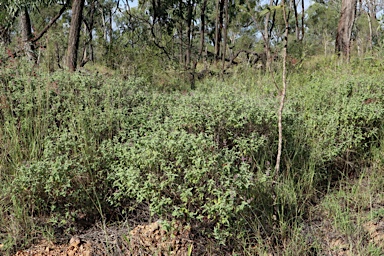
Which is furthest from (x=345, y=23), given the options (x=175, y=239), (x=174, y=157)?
(x=175, y=239)

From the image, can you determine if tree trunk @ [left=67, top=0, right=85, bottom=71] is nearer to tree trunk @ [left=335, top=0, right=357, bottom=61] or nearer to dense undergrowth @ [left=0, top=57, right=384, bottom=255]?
dense undergrowth @ [left=0, top=57, right=384, bottom=255]

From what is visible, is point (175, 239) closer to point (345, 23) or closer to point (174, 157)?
point (174, 157)

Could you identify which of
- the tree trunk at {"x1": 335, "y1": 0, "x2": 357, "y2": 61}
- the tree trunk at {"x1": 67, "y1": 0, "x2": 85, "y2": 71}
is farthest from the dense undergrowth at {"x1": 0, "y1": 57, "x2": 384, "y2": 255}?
the tree trunk at {"x1": 335, "y1": 0, "x2": 357, "y2": 61}

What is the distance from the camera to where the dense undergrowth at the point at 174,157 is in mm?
2307

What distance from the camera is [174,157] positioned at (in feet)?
8.05

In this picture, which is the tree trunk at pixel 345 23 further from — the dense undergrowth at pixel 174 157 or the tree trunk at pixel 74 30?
the tree trunk at pixel 74 30

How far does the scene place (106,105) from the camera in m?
3.33

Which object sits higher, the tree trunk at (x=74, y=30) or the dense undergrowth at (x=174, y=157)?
the tree trunk at (x=74, y=30)

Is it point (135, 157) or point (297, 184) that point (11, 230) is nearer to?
point (135, 157)

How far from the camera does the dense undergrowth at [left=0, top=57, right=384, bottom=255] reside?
2307mm

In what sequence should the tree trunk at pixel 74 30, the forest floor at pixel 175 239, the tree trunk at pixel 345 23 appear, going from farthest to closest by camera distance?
the tree trunk at pixel 345 23 < the tree trunk at pixel 74 30 < the forest floor at pixel 175 239

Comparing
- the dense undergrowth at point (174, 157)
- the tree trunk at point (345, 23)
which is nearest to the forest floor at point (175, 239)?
the dense undergrowth at point (174, 157)

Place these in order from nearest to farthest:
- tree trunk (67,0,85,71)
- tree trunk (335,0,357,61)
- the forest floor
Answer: the forest floor < tree trunk (67,0,85,71) < tree trunk (335,0,357,61)

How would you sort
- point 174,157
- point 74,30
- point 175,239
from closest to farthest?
point 175,239, point 174,157, point 74,30
